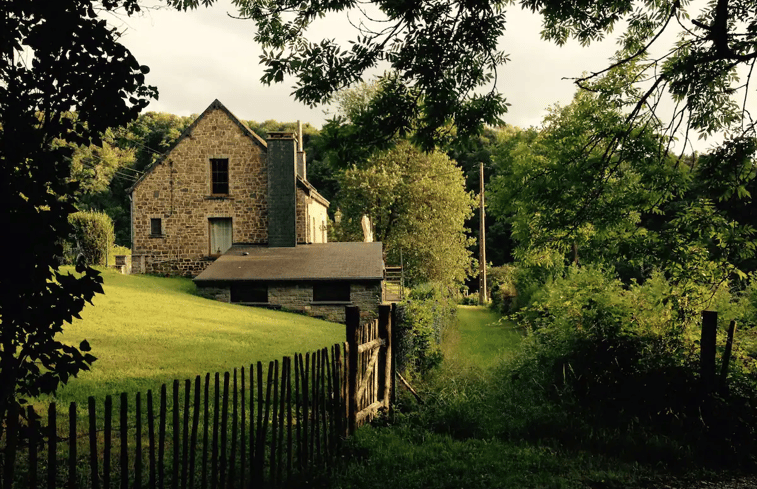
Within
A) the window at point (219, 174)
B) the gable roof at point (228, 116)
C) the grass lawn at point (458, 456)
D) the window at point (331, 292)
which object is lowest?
the grass lawn at point (458, 456)

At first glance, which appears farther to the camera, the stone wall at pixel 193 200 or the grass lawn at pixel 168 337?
the stone wall at pixel 193 200

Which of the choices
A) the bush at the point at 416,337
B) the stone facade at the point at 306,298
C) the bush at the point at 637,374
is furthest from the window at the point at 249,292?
the bush at the point at 637,374

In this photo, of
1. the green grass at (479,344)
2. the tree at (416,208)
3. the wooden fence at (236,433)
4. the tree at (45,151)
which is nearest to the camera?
the tree at (45,151)

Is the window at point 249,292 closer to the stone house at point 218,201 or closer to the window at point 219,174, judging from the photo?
the stone house at point 218,201

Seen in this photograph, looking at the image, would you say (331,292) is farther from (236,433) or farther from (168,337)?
(236,433)

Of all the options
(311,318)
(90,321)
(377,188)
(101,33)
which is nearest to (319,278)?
(311,318)

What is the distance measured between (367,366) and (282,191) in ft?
69.6

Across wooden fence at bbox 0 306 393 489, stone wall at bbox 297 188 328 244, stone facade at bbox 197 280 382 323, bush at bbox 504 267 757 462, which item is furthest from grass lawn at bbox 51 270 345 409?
stone wall at bbox 297 188 328 244

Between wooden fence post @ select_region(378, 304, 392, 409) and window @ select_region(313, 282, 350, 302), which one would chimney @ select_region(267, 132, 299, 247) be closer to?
window @ select_region(313, 282, 350, 302)

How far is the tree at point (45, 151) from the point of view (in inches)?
108

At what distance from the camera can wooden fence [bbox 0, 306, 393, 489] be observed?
148 inches

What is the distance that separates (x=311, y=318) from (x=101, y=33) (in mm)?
19645

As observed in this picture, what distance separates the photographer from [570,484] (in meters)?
5.79

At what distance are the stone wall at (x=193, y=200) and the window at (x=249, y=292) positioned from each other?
19.5 ft
